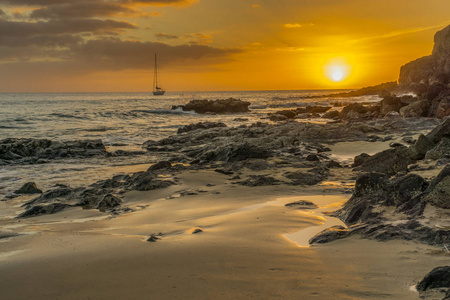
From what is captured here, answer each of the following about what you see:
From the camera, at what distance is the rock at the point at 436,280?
8.48 feet

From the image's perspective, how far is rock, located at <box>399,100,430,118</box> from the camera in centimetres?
2516

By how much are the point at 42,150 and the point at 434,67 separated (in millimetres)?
80745

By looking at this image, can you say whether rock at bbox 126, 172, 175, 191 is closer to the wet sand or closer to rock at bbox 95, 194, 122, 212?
rock at bbox 95, 194, 122, 212

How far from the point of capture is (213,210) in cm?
638

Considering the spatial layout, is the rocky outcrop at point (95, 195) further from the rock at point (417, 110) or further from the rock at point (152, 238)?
the rock at point (417, 110)

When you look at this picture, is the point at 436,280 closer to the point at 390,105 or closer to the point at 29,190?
the point at 29,190

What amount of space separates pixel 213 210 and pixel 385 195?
277cm

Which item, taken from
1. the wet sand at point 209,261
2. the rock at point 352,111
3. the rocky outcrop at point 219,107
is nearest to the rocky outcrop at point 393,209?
the wet sand at point 209,261

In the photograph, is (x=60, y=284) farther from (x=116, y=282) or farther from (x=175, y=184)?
(x=175, y=184)

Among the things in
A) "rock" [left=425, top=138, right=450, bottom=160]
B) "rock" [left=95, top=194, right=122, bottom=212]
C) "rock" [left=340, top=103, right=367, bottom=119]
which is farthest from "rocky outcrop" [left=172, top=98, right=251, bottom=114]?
"rock" [left=95, top=194, right=122, bottom=212]

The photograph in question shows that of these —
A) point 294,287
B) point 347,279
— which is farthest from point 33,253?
point 347,279

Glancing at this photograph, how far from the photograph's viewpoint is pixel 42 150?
15.2m

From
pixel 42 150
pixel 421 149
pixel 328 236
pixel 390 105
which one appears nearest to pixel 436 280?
pixel 328 236

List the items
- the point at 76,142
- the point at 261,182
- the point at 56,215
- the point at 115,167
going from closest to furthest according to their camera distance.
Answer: the point at 56,215
the point at 261,182
the point at 115,167
the point at 76,142
